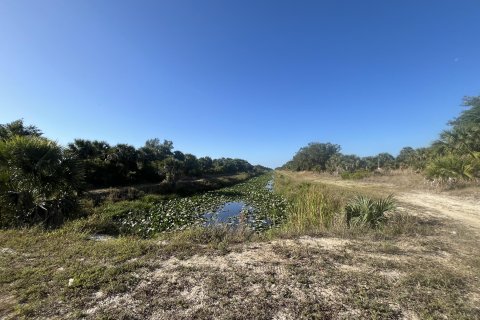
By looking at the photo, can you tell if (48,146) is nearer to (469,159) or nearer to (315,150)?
(469,159)

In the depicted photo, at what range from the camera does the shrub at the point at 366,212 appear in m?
8.58

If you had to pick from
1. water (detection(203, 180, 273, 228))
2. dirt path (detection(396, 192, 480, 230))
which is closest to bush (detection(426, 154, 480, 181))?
dirt path (detection(396, 192, 480, 230))

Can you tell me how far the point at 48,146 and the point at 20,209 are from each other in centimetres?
260

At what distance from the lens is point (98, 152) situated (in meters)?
30.5

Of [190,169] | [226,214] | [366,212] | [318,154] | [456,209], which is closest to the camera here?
[366,212]

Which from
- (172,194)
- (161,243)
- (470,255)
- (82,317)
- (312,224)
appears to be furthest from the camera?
(172,194)

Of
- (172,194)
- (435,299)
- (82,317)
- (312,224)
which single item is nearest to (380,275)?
(435,299)

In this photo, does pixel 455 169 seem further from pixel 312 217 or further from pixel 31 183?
pixel 31 183

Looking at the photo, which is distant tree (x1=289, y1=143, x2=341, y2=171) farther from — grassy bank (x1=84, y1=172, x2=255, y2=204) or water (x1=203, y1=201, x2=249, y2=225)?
water (x1=203, y1=201, x2=249, y2=225)

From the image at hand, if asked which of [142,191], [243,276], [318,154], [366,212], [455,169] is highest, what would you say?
[318,154]

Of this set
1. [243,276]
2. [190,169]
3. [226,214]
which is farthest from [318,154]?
[243,276]

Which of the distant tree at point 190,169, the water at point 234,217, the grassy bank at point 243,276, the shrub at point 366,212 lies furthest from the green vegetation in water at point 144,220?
the distant tree at point 190,169

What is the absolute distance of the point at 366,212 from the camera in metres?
8.73

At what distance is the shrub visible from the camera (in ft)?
28.1
